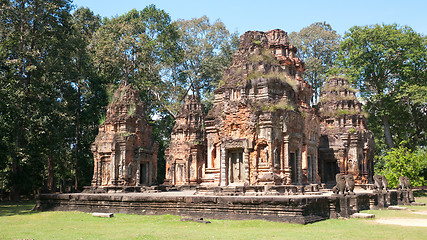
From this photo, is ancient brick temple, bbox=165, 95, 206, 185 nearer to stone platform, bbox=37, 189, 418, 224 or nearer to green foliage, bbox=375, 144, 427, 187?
stone platform, bbox=37, 189, 418, 224

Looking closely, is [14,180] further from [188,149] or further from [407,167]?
[407,167]

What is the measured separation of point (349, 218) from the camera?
12.3 metres

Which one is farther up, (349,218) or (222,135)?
(222,135)

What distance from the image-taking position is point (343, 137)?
82.9 feet

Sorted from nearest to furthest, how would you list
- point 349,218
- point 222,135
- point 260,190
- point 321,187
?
1. point 349,218
2. point 260,190
3. point 222,135
4. point 321,187

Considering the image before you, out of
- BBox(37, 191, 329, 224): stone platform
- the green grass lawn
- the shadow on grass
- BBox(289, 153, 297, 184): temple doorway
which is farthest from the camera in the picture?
BBox(289, 153, 297, 184): temple doorway

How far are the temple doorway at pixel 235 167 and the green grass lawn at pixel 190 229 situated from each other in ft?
16.1

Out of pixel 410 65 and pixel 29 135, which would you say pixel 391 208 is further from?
pixel 29 135

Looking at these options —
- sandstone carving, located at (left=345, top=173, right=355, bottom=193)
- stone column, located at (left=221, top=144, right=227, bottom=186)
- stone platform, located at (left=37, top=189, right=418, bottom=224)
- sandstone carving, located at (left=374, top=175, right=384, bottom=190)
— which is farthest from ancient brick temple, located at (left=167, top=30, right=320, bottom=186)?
sandstone carving, located at (left=374, top=175, right=384, bottom=190)

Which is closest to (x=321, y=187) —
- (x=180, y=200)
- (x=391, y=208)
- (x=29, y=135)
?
(x=391, y=208)

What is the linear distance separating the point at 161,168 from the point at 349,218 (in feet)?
83.6

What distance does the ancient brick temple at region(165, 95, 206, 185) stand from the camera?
1082 inches

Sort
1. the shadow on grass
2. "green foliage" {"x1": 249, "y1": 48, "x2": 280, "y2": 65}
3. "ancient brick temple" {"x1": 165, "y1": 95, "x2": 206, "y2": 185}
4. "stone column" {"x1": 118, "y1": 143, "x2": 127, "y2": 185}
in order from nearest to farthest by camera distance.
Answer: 1. the shadow on grass
2. "green foliage" {"x1": 249, "y1": 48, "x2": 280, "y2": 65}
3. "stone column" {"x1": 118, "y1": 143, "x2": 127, "y2": 185}
4. "ancient brick temple" {"x1": 165, "y1": 95, "x2": 206, "y2": 185}

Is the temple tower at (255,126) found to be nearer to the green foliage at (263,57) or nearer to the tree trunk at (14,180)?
the green foliage at (263,57)
